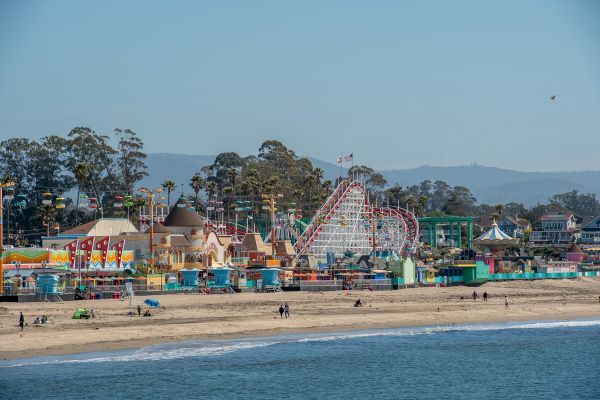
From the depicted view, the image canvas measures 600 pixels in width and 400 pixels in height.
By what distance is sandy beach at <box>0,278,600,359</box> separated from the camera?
46016mm

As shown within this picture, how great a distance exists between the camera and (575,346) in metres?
52.5

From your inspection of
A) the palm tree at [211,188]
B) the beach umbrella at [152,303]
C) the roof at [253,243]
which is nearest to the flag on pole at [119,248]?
the roof at [253,243]

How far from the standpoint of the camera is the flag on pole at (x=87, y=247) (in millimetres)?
74544

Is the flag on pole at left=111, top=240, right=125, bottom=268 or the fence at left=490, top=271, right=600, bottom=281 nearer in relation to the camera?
the flag on pole at left=111, top=240, right=125, bottom=268

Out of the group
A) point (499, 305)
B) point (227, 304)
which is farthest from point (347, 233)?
point (227, 304)

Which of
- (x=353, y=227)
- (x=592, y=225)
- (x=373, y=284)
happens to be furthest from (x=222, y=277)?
(x=592, y=225)

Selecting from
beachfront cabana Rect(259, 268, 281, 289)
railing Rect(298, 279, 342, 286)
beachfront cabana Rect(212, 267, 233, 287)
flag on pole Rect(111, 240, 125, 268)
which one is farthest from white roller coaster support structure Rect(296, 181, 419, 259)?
beachfront cabana Rect(212, 267, 233, 287)

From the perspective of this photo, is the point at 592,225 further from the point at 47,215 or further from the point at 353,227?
the point at 47,215

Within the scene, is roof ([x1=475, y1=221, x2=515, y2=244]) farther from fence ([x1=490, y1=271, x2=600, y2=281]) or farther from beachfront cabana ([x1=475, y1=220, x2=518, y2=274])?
fence ([x1=490, y1=271, x2=600, y2=281])

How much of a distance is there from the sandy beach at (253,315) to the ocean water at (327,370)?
189cm

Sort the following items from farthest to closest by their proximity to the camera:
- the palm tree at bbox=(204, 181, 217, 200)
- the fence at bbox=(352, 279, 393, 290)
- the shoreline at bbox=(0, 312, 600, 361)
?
the palm tree at bbox=(204, 181, 217, 200)
the fence at bbox=(352, 279, 393, 290)
the shoreline at bbox=(0, 312, 600, 361)

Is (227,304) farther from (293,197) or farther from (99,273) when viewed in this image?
(293,197)

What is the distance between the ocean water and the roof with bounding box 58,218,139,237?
4173 centimetres

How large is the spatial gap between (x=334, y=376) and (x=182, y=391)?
7426 millimetres
